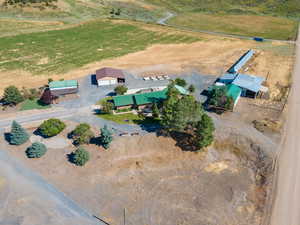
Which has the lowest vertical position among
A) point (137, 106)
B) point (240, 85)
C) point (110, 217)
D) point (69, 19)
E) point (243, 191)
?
point (110, 217)

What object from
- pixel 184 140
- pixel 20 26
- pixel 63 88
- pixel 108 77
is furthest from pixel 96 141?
pixel 20 26

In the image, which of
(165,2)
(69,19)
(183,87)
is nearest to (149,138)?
(183,87)

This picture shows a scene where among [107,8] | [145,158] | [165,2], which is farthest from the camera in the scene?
[165,2]

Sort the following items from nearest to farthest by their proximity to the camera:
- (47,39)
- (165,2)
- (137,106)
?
1. (137,106)
2. (47,39)
3. (165,2)

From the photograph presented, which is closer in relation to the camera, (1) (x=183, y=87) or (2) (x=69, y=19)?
(1) (x=183, y=87)

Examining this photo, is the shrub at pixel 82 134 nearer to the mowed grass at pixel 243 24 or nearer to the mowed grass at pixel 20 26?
the mowed grass at pixel 20 26

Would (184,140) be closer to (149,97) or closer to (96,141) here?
(149,97)

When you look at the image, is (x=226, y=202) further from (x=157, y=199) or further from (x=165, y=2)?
(x=165, y=2)

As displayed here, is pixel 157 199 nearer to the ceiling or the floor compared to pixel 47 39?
nearer to the floor
